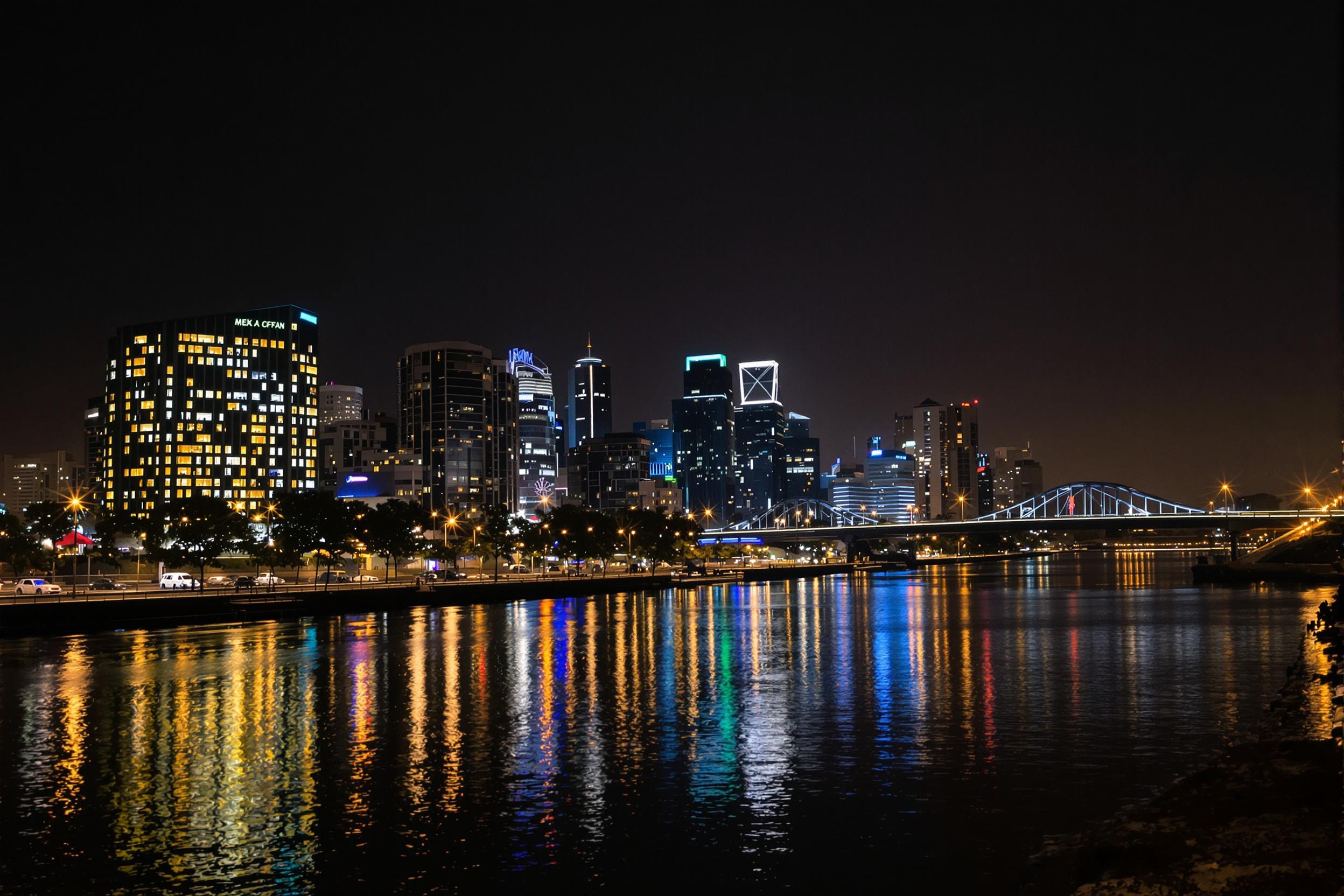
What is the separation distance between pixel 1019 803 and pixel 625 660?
3156 cm

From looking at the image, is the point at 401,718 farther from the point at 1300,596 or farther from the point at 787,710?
the point at 1300,596

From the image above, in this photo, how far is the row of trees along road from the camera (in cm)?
10312

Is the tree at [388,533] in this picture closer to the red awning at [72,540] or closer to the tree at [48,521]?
the red awning at [72,540]

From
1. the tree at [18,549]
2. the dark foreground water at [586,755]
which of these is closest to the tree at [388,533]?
the tree at [18,549]

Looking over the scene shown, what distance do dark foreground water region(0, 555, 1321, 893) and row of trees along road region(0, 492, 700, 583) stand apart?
145ft

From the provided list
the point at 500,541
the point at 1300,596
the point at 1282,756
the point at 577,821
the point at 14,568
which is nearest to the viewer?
the point at 577,821

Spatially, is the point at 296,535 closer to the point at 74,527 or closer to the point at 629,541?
the point at 74,527

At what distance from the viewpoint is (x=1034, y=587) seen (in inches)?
5379

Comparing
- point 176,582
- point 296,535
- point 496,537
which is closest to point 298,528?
point 296,535

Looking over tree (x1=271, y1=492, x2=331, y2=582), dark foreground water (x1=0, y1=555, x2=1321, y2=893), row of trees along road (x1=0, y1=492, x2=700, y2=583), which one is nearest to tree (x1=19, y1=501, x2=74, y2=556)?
row of trees along road (x1=0, y1=492, x2=700, y2=583)

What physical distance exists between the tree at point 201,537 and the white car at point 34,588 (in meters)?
15.2

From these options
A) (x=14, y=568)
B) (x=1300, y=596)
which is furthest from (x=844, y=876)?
(x=14, y=568)

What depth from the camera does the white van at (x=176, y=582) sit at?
10106 centimetres

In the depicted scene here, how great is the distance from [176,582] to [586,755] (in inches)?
3288
